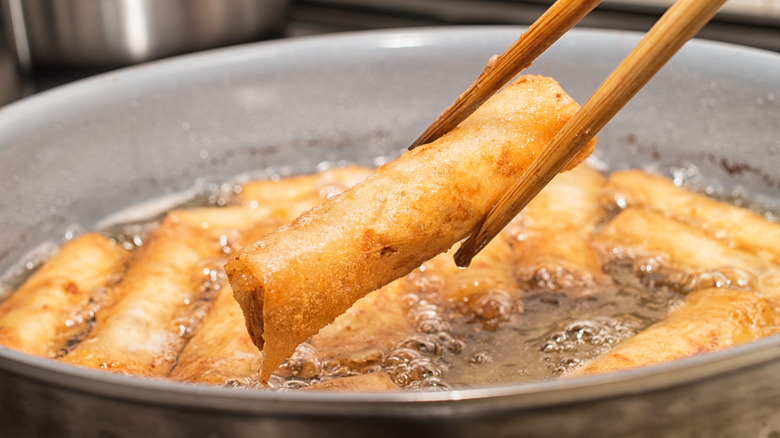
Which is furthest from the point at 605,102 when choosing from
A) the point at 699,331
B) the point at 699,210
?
the point at 699,210

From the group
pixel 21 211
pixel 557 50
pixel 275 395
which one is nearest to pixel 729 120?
pixel 557 50

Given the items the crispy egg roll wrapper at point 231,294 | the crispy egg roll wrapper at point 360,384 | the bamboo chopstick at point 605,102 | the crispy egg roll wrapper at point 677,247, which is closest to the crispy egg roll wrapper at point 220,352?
the crispy egg roll wrapper at point 231,294

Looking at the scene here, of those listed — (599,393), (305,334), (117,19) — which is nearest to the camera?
(599,393)

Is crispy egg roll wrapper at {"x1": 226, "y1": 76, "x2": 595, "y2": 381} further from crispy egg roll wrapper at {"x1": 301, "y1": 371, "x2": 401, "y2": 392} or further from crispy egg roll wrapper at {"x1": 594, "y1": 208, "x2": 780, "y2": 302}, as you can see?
crispy egg roll wrapper at {"x1": 594, "y1": 208, "x2": 780, "y2": 302}

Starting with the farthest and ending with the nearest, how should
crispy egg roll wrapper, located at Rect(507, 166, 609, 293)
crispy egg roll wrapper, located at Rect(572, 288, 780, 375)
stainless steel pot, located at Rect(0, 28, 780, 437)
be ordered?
stainless steel pot, located at Rect(0, 28, 780, 437) → crispy egg roll wrapper, located at Rect(507, 166, 609, 293) → crispy egg roll wrapper, located at Rect(572, 288, 780, 375)

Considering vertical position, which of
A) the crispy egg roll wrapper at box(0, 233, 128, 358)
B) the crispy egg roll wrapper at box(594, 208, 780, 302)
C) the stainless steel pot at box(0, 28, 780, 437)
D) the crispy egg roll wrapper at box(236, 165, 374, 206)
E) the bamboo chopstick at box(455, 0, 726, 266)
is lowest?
the crispy egg roll wrapper at box(0, 233, 128, 358)

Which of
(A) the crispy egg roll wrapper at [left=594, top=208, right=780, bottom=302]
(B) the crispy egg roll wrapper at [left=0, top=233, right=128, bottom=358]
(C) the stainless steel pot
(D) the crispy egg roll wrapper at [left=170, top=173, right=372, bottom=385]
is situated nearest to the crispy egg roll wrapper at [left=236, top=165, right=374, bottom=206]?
(D) the crispy egg roll wrapper at [left=170, top=173, right=372, bottom=385]

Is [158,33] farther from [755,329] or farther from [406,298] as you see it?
[755,329]

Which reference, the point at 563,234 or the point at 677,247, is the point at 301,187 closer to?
the point at 563,234
